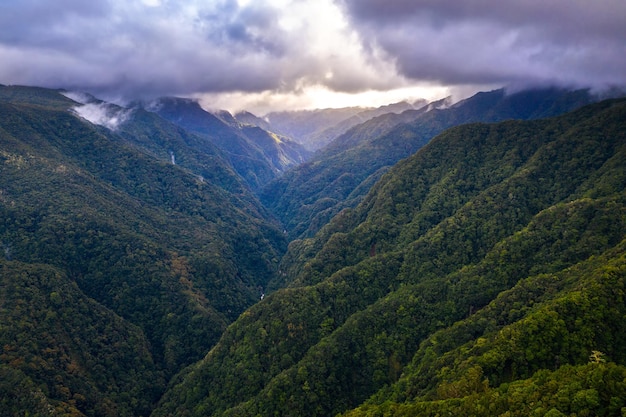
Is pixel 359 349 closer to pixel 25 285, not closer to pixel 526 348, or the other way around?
pixel 526 348

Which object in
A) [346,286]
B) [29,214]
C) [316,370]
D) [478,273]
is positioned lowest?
[316,370]

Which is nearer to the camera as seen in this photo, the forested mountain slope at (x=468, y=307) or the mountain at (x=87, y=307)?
the forested mountain slope at (x=468, y=307)

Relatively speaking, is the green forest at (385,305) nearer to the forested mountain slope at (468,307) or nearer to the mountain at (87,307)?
the forested mountain slope at (468,307)

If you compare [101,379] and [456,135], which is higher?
[456,135]

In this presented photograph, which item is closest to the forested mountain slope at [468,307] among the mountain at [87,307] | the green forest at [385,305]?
the green forest at [385,305]

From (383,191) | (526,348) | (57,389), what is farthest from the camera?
(383,191)

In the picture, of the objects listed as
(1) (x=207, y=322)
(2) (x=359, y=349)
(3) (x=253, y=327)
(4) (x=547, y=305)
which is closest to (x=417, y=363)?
(2) (x=359, y=349)

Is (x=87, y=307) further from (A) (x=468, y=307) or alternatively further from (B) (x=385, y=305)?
(A) (x=468, y=307)
